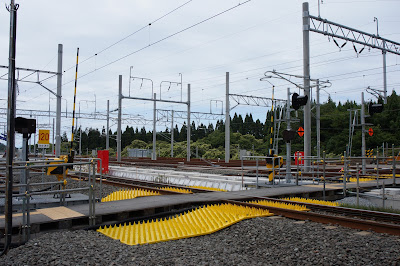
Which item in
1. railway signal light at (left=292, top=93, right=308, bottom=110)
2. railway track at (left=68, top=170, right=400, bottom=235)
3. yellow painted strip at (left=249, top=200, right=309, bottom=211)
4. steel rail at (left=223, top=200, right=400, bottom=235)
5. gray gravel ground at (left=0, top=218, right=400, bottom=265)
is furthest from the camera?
railway signal light at (left=292, top=93, right=308, bottom=110)

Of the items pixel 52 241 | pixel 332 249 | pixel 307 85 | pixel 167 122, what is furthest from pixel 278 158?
pixel 167 122

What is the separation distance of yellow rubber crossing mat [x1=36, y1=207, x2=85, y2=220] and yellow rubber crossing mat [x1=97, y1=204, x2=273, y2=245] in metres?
0.73

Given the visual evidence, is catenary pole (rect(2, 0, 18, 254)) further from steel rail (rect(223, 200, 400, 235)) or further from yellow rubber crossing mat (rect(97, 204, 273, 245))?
steel rail (rect(223, 200, 400, 235))

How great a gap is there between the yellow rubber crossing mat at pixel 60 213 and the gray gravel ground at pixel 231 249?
67 cm

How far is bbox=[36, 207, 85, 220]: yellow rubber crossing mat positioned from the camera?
25.6ft

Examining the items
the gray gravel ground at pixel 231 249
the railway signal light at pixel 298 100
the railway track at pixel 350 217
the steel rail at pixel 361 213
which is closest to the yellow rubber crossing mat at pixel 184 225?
the gray gravel ground at pixel 231 249

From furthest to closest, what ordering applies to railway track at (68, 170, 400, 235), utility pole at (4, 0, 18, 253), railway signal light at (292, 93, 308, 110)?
railway signal light at (292, 93, 308, 110), railway track at (68, 170, 400, 235), utility pole at (4, 0, 18, 253)

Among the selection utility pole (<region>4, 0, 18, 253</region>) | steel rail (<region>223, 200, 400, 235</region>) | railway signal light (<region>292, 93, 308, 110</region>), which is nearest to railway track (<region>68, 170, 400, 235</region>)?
steel rail (<region>223, 200, 400, 235</region>)

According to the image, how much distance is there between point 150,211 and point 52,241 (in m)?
2.85

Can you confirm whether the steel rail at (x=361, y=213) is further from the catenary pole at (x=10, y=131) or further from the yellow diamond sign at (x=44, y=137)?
the yellow diamond sign at (x=44, y=137)

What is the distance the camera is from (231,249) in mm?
6332

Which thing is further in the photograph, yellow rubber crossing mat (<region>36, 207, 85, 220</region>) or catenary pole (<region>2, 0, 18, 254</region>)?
yellow rubber crossing mat (<region>36, 207, 85, 220</region>)

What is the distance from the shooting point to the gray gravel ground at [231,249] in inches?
223

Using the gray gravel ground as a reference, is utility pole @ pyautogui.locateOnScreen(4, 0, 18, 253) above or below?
above
